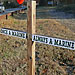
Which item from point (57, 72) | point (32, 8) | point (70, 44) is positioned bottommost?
point (57, 72)

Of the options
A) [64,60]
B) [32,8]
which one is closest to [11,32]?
[32,8]

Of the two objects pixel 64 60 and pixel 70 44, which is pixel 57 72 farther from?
pixel 70 44

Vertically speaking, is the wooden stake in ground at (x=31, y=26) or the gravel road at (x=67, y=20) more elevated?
the wooden stake in ground at (x=31, y=26)

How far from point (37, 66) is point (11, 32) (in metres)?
1.76

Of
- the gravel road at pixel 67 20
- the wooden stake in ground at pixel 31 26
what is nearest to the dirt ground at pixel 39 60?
the wooden stake in ground at pixel 31 26

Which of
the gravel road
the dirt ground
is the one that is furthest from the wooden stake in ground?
the gravel road

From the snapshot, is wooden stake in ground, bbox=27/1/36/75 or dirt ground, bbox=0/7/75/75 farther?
dirt ground, bbox=0/7/75/75

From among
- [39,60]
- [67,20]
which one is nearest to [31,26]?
[39,60]

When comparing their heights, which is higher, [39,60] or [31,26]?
[31,26]

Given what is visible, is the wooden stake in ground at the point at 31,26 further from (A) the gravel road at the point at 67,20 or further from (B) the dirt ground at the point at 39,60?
(A) the gravel road at the point at 67,20

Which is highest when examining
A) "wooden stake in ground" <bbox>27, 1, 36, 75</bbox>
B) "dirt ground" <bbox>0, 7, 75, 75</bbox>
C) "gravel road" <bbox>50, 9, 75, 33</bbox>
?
"wooden stake in ground" <bbox>27, 1, 36, 75</bbox>

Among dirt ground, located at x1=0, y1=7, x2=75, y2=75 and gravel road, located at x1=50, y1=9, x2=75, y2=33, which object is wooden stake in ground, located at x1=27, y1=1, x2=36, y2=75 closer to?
dirt ground, located at x1=0, y1=7, x2=75, y2=75

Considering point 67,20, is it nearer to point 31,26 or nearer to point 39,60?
point 39,60

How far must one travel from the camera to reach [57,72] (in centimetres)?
410
